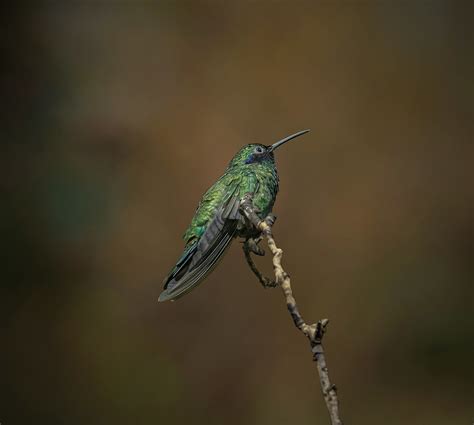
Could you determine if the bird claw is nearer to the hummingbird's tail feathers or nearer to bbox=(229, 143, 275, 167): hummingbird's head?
the hummingbird's tail feathers

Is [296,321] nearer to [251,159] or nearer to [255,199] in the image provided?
[255,199]

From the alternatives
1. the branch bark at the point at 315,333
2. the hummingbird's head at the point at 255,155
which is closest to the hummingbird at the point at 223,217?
the hummingbird's head at the point at 255,155

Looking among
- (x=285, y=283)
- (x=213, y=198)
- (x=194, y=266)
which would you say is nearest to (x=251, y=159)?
(x=213, y=198)

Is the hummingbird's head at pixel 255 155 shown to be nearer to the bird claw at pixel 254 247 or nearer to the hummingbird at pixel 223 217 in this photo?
the hummingbird at pixel 223 217

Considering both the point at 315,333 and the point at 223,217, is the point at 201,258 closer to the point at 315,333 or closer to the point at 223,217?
the point at 223,217

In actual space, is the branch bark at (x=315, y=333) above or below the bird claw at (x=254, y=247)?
below

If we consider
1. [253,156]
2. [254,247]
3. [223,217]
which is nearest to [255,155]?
[253,156]

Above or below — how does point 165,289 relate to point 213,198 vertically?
below
